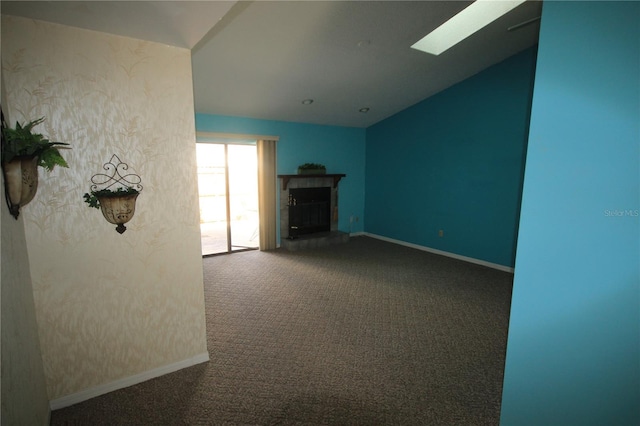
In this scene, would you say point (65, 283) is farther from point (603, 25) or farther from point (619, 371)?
point (603, 25)

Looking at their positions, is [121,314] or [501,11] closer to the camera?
[121,314]

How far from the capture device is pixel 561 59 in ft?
3.33

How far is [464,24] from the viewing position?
3275mm

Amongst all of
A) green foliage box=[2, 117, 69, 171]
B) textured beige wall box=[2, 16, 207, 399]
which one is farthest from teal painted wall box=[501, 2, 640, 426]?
green foliage box=[2, 117, 69, 171]

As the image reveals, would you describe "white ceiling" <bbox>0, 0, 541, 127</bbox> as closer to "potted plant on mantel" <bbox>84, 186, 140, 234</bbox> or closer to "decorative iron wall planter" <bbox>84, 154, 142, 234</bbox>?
"decorative iron wall planter" <bbox>84, 154, 142, 234</bbox>


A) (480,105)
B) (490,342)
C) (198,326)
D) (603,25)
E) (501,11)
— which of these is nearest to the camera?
(603,25)

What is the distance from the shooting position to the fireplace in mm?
5598

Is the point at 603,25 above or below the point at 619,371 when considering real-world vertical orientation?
above

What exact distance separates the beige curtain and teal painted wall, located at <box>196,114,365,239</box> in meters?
0.22

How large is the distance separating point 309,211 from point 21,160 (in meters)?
4.74

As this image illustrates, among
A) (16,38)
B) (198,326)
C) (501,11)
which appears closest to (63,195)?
(16,38)

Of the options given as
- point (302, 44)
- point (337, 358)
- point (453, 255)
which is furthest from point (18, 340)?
point (453, 255)

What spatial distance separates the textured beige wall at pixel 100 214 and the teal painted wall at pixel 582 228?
6.42 ft

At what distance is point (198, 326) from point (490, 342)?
244 cm
